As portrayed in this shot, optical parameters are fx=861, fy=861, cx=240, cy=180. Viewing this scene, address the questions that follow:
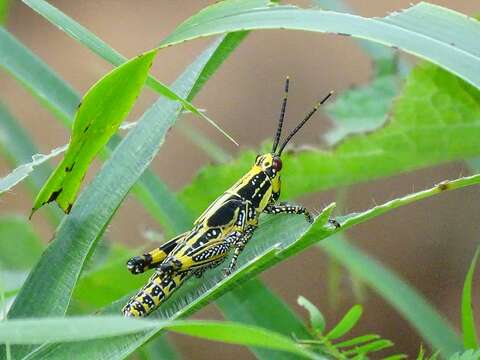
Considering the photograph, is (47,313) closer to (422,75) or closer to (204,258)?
(204,258)

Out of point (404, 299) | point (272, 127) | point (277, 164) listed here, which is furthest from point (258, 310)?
point (272, 127)

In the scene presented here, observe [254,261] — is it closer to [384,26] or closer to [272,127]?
[384,26]

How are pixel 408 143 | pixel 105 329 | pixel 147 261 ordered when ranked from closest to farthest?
pixel 105 329
pixel 147 261
pixel 408 143

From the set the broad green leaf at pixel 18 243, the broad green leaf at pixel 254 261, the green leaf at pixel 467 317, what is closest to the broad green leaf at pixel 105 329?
the broad green leaf at pixel 254 261

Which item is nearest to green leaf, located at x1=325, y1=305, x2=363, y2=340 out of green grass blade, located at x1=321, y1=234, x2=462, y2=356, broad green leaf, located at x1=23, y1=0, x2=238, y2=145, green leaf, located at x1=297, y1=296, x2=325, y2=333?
green leaf, located at x1=297, y1=296, x2=325, y2=333

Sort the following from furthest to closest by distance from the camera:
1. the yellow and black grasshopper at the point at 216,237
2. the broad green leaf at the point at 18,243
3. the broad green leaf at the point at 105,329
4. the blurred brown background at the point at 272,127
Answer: the blurred brown background at the point at 272,127, the broad green leaf at the point at 18,243, the yellow and black grasshopper at the point at 216,237, the broad green leaf at the point at 105,329

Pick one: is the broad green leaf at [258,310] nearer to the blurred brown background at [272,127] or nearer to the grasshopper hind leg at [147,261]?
the grasshopper hind leg at [147,261]
